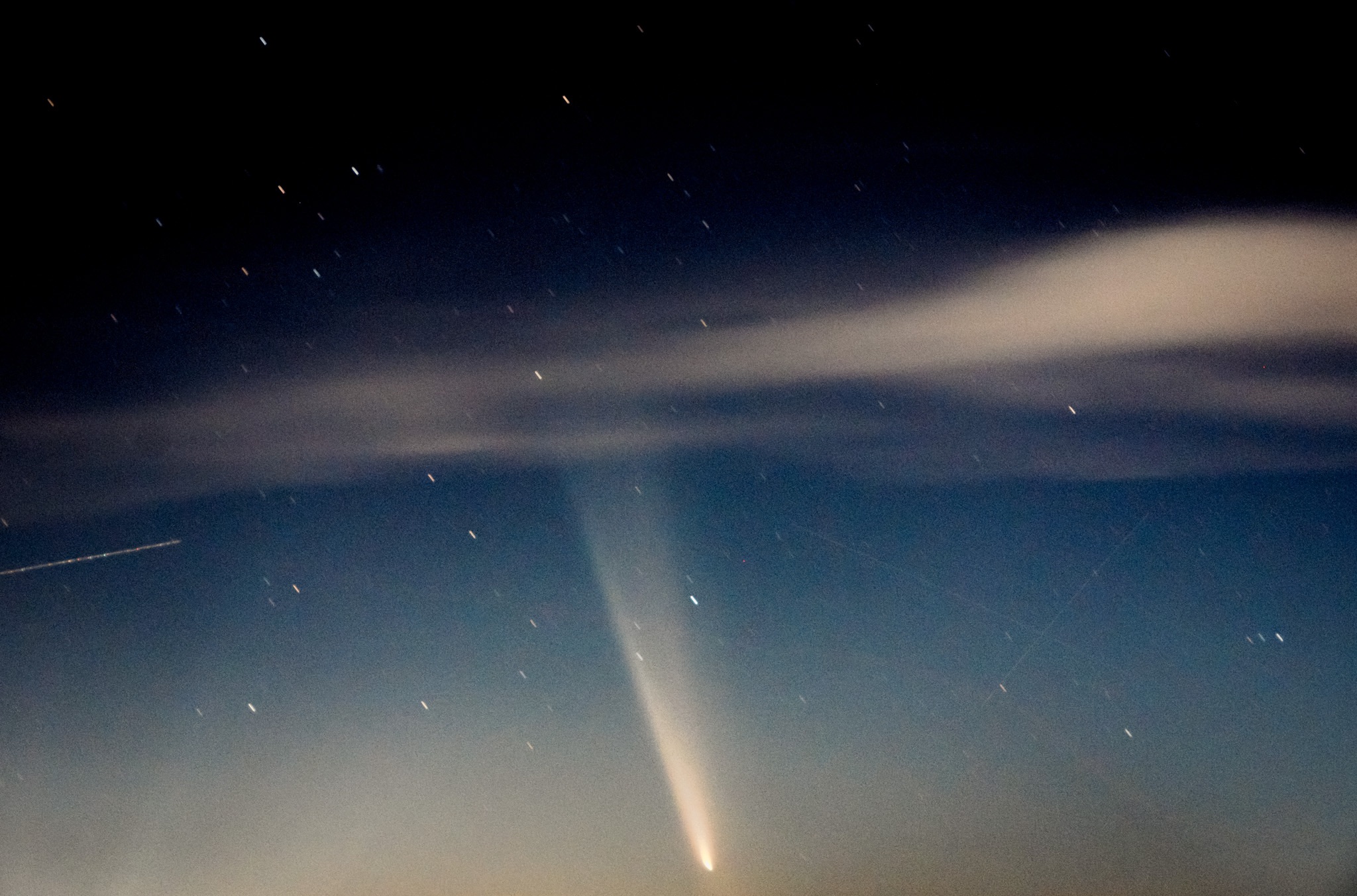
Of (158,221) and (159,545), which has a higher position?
(158,221)

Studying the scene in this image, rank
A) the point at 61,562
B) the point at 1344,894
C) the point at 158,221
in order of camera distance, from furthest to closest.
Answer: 1. the point at 61,562
2. the point at 158,221
3. the point at 1344,894

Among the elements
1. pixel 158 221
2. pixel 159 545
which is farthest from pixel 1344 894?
pixel 158 221

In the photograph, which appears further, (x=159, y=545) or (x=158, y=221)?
(x=159, y=545)

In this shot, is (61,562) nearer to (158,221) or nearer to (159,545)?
(159,545)

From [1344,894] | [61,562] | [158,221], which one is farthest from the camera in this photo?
[61,562]

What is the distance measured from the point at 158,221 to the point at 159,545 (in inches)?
128

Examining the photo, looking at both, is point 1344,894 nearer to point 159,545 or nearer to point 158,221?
point 159,545

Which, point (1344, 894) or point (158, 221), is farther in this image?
point (158, 221)

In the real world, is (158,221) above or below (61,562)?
above

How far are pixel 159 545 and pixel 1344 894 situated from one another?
11456mm

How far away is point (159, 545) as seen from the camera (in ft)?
27.6

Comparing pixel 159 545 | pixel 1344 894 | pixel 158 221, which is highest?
pixel 158 221

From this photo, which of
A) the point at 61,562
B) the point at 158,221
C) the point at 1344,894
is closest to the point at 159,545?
the point at 61,562

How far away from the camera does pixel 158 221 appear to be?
7.66 meters
